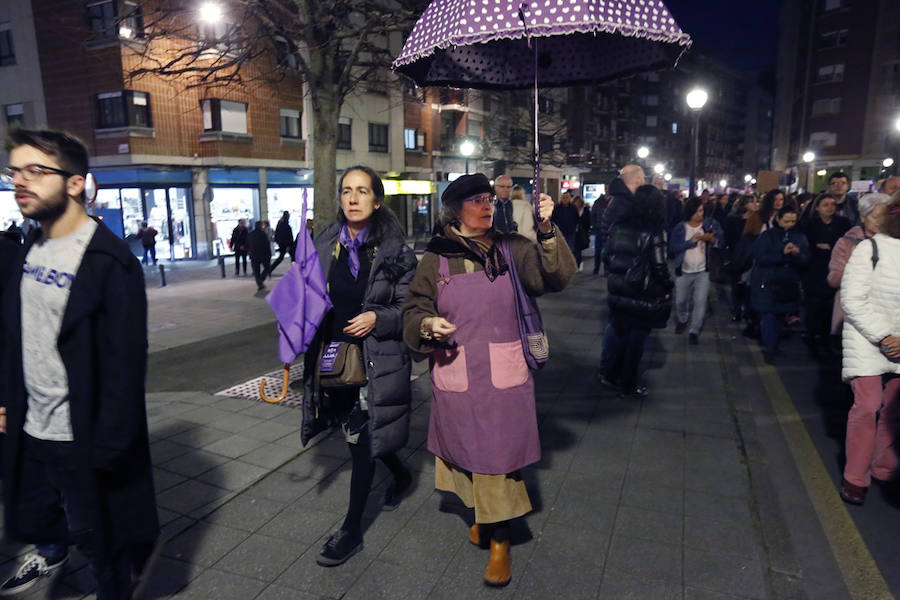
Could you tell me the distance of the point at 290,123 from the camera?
26.5m

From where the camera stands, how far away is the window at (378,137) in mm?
30359

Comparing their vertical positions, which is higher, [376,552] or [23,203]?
[23,203]

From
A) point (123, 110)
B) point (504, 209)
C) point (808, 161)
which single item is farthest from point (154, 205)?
point (808, 161)

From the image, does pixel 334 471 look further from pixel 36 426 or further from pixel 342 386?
pixel 36 426

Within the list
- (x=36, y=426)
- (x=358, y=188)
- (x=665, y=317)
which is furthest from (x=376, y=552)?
(x=665, y=317)

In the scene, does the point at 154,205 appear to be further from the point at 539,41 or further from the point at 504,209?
the point at 539,41

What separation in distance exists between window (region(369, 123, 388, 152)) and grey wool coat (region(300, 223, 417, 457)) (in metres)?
28.2

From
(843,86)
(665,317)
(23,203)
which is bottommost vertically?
(665,317)

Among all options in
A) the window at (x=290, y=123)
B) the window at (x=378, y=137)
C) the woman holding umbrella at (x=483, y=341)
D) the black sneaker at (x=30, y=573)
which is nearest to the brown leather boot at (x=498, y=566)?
the woman holding umbrella at (x=483, y=341)

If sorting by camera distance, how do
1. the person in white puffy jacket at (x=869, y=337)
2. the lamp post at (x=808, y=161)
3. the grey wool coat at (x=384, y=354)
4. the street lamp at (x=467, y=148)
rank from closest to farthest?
the grey wool coat at (x=384, y=354) → the person in white puffy jacket at (x=869, y=337) → the street lamp at (x=467, y=148) → the lamp post at (x=808, y=161)

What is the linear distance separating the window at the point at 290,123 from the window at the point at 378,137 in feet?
14.3

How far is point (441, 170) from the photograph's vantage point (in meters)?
35.7

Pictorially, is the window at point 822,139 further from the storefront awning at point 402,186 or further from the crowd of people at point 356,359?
the crowd of people at point 356,359

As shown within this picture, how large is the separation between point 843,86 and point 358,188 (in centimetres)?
5393
